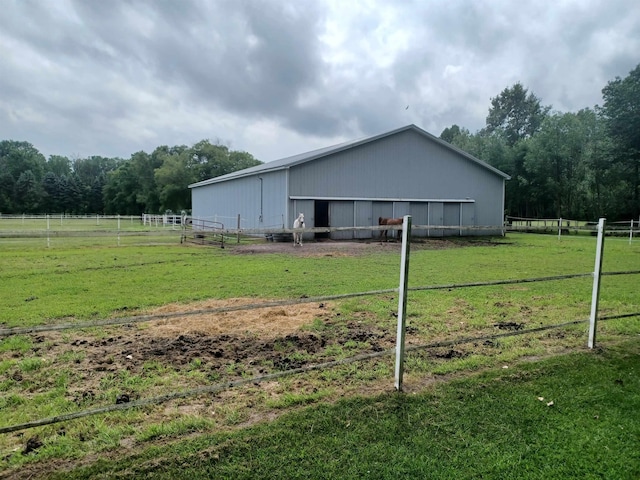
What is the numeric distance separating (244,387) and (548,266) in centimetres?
1083

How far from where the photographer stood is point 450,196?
24.6m

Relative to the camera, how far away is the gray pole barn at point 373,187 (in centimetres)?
2034

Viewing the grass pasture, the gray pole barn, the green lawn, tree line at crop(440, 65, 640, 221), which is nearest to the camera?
the green lawn

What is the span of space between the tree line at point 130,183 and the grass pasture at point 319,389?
5078 centimetres

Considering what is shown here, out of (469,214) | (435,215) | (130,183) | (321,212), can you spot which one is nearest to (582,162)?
(469,214)

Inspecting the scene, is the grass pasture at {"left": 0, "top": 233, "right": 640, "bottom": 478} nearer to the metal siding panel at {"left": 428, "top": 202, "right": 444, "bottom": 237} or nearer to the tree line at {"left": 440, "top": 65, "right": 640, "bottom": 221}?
the metal siding panel at {"left": 428, "top": 202, "right": 444, "bottom": 237}

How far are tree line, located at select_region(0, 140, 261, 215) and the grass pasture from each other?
5078 cm

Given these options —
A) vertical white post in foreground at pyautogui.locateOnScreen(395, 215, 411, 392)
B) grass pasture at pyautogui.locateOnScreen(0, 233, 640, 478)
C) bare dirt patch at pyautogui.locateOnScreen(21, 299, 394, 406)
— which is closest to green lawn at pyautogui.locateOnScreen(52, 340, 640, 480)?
grass pasture at pyautogui.locateOnScreen(0, 233, 640, 478)

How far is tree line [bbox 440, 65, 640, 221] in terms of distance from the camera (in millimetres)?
33781

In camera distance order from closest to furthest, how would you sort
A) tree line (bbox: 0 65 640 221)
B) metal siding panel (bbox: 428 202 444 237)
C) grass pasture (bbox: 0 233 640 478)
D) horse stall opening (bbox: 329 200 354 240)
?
grass pasture (bbox: 0 233 640 478) → horse stall opening (bbox: 329 200 354 240) → metal siding panel (bbox: 428 202 444 237) → tree line (bbox: 0 65 640 221)

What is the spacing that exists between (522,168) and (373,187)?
1210 inches

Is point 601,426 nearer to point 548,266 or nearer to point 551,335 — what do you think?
point 551,335

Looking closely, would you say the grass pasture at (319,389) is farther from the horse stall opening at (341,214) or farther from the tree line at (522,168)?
the tree line at (522,168)

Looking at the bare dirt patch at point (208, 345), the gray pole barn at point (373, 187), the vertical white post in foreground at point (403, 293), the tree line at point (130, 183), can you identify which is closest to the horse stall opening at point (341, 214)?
the gray pole barn at point (373, 187)
